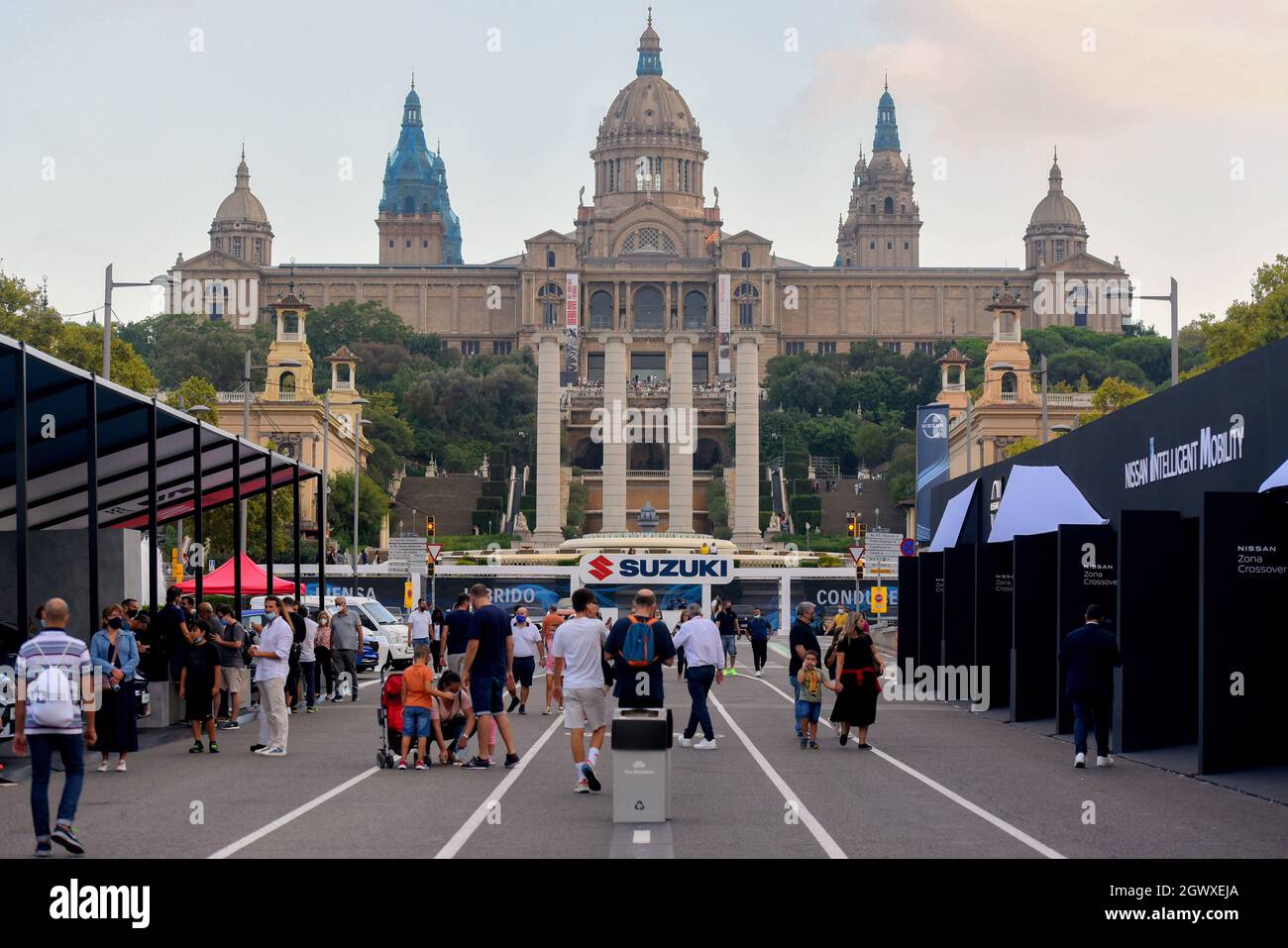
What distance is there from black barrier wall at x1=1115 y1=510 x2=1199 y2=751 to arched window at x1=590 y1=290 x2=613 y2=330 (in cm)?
16904

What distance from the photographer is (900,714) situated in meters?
29.4

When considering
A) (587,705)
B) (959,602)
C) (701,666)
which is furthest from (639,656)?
(959,602)

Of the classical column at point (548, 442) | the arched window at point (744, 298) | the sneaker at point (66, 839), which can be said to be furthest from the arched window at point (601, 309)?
the sneaker at point (66, 839)

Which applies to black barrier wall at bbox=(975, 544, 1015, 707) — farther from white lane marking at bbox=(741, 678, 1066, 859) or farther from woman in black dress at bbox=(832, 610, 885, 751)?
white lane marking at bbox=(741, 678, 1066, 859)

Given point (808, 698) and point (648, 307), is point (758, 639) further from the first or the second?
point (648, 307)

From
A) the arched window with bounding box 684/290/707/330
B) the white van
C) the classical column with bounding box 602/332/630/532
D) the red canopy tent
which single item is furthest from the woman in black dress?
the arched window with bounding box 684/290/707/330

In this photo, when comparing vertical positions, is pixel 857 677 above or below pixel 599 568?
below

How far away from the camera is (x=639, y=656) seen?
59.0ft

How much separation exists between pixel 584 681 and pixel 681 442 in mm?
83901

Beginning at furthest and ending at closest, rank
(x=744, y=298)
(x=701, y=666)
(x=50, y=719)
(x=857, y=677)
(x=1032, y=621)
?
(x=744, y=298), (x=1032, y=621), (x=857, y=677), (x=701, y=666), (x=50, y=719)

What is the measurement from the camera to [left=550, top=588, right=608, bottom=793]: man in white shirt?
17734 mm
